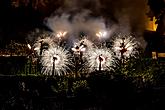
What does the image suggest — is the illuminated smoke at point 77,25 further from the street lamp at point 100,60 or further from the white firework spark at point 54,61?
the street lamp at point 100,60

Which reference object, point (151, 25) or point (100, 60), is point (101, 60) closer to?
point (100, 60)

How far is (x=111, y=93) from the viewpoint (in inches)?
749

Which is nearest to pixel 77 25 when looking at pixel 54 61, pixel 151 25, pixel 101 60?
pixel 151 25

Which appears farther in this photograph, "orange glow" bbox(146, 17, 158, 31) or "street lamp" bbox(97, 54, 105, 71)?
"orange glow" bbox(146, 17, 158, 31)

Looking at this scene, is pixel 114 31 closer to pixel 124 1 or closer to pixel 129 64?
pixel 124 1

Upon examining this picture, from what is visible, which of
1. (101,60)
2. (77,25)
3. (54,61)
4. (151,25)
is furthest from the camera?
(77,25)

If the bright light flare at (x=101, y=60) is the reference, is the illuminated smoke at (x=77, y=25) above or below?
above

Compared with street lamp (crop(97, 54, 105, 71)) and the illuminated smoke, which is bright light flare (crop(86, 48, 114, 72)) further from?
the illuminated smoke

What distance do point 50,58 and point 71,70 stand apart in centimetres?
196

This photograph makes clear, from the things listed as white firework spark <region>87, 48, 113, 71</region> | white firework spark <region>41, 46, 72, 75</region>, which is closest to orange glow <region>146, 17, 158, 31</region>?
white firework spark <region>87, 48, 113, 71</region>

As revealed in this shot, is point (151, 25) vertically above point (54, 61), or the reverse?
point (151, 25)

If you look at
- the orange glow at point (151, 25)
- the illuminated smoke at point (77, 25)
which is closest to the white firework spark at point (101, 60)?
the illuminated smoke at point (77, 25)

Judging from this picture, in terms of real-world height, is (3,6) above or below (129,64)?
above

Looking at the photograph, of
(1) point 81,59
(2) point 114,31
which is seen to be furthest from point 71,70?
(2) point 114,31
